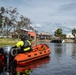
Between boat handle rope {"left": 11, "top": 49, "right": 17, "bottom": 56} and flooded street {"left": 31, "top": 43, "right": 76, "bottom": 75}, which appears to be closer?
flooded street {"left": 31, "top": 43, "right": 76, "bottom": 75}

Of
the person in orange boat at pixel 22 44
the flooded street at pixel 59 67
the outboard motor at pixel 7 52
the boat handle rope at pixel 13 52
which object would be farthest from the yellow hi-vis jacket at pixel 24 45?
the outboard motor at pixel 7 52

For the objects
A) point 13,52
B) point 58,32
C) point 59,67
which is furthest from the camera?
point 58,32

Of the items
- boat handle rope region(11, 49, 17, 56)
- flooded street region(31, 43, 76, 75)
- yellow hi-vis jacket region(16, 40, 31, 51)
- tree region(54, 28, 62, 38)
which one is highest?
tree region(54, 28, 62, 38)

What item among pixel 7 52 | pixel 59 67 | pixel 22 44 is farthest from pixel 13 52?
pixel 59 67

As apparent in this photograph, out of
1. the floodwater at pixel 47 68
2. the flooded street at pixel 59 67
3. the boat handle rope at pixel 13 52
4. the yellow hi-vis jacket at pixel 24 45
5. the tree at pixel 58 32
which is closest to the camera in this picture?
the floodwater at pixel 47 68

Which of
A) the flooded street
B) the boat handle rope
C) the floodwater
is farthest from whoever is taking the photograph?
the boat handle rope

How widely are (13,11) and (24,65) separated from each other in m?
57.8

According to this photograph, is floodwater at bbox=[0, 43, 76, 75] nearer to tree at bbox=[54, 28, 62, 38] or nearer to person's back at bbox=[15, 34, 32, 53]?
person's back at bbox=[15, 34, 32, 53]

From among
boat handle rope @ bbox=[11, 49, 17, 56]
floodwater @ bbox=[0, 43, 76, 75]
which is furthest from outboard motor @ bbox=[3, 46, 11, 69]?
floodwater @ bbox=[0, 43, 76, 75]

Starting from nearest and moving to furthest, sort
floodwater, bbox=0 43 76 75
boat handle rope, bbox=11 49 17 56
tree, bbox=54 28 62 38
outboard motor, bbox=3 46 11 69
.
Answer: floodwater, bbox=0 43 76 75 < outboard motor, bbox=3 46 11 69 < boat handle rope, bbox=11 49 17 56 < tree, bbox=54 28 62 38

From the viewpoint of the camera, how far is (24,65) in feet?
68.8

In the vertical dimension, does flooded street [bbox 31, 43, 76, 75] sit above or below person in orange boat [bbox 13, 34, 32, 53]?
below

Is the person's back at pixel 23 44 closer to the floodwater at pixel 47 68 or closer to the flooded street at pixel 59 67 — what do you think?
the floodwater at pixel 47 68

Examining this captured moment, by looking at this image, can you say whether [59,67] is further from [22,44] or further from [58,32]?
[58,32]
